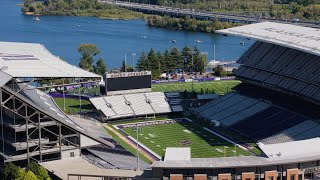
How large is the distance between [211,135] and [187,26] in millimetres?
107857

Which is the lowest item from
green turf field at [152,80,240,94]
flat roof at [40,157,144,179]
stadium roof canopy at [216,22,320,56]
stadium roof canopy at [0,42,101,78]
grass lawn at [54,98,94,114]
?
grass lawn at [54,98,94,114]

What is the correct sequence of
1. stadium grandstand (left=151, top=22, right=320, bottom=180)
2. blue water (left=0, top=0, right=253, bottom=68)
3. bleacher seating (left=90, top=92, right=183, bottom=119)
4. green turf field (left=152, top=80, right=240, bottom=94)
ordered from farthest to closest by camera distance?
1. blue water (left=0, top=0, right=253, bottom=68)
2. green turf field (left=152, top=80, right=240, bottom=94)
3. bleacher seating (left=90, top=92, right=183, bottom=119)
4. stadium grandstand (left=151, top=22, right=320, bottom=180)

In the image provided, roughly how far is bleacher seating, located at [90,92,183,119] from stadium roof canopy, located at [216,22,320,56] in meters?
11.4

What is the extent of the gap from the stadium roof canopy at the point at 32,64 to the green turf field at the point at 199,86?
2249cm

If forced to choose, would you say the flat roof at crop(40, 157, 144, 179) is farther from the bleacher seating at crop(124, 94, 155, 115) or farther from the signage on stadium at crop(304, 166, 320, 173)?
the bleacher seating at crop(124, 94, 155, 115)

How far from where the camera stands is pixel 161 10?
19925cm

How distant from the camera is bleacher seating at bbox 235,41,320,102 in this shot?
209ft

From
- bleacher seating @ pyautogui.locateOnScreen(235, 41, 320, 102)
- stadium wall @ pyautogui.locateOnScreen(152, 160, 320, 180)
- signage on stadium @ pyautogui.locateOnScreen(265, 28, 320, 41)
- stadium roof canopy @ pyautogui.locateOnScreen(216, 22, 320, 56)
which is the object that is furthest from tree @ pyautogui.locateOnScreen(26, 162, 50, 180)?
signage on stadium @ pyautogui.locateOnScreen(265, 28, 320, 41)

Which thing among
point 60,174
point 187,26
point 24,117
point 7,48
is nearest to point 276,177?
point 60,174

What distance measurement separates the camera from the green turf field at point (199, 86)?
84.3m

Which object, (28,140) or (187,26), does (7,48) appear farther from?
(187,26)

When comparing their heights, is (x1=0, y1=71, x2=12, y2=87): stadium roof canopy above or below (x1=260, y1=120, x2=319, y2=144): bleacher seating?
above

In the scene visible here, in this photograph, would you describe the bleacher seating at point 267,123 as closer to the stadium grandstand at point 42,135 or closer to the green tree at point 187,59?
the stadium grandstand at point 42,135

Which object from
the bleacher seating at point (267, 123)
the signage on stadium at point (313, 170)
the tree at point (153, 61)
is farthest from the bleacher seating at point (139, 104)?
the signage on stadium at point (313, 170)
